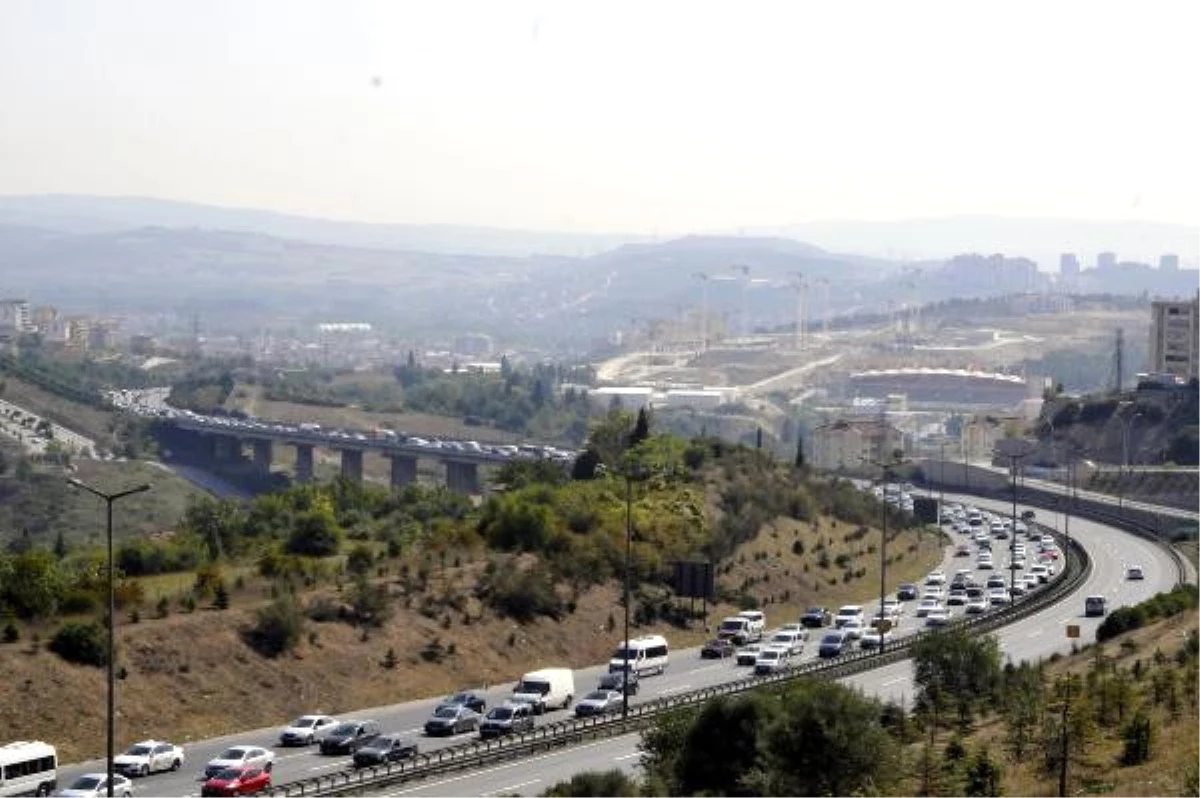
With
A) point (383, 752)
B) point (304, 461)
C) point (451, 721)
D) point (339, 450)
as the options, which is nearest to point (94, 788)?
point (383, 752)

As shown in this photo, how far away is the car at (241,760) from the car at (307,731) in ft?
12.5

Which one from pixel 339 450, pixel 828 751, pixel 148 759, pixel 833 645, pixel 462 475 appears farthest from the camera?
pixel 339 450

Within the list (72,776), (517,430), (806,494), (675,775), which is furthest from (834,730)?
(517,430)

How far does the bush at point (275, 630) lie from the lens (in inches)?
1763

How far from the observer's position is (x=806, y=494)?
8181 centimetres

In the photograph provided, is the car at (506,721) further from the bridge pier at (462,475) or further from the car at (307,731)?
the bridge pier at (462,475)

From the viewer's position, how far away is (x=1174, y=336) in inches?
5960

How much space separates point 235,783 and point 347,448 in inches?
4288

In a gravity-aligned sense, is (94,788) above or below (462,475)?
above

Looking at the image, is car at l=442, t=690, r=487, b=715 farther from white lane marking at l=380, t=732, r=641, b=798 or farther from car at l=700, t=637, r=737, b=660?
car at l=700, t=637, r=737, b=660

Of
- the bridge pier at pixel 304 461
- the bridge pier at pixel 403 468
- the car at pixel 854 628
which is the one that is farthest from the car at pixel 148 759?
the bridge pier at pixel 304 461

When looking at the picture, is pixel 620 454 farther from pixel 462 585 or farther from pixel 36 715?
pixel 36 715

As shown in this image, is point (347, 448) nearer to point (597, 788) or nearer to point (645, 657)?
A: point (645, 657)

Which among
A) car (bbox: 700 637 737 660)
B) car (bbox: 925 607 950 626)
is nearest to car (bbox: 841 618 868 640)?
car (bbox: 925 607 950 626)
